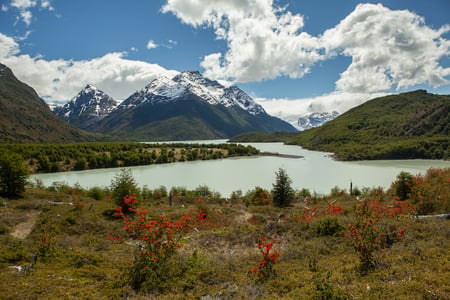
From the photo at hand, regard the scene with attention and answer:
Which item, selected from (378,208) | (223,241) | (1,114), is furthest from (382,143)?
(1,114)

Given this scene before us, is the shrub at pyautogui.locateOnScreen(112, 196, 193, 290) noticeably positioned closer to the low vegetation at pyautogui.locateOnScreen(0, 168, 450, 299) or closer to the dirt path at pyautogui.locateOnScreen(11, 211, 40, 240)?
the low vegetation at pyautogui.locateOnScreen(0, 168, 450, 299)

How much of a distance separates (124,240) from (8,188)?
1200 centimetres

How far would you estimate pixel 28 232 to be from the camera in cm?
1299

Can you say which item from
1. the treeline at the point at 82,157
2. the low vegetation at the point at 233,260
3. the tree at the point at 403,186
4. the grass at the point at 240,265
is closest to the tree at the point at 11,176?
the low vegetation at the point at 233,260

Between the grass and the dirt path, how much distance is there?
22cm

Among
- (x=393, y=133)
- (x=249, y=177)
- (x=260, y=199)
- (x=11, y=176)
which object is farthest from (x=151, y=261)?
(x=393, y=133)

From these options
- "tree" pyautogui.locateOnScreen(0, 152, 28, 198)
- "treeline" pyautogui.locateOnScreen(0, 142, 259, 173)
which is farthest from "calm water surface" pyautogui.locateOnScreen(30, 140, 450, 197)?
"tree" pyautogui.locateOnScreen(0, 152, 28, 198)

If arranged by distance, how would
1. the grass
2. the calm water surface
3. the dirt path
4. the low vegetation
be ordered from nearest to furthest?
1. the grass
2. the low vegetation
3. the dirt path
4. the calm water surface

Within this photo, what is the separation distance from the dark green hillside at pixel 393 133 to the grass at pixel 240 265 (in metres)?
103

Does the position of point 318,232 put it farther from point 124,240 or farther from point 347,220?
point 124,240

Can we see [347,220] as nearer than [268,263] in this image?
No

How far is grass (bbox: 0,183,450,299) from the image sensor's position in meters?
6.91

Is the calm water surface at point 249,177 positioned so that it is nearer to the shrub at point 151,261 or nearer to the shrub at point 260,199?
the shrub at point 260,199

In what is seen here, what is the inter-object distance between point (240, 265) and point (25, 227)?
39.5 feet
